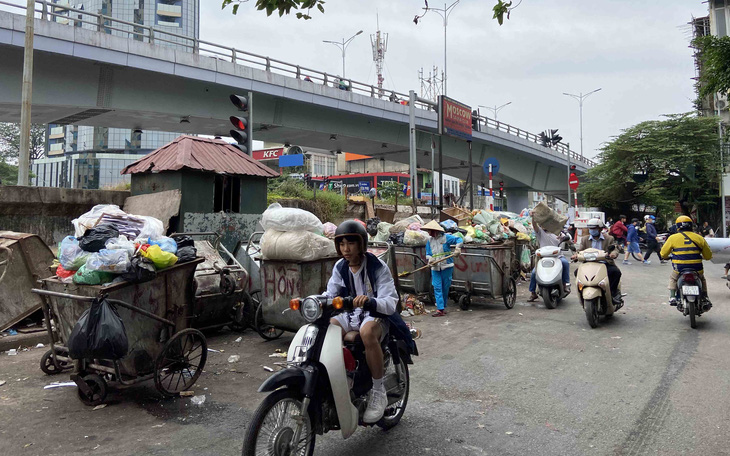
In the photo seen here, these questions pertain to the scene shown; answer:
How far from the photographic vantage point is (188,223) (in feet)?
32.3

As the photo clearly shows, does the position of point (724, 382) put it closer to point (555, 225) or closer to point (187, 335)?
point (187, 335)

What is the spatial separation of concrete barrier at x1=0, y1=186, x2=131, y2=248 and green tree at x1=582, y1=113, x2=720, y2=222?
34.3 meters

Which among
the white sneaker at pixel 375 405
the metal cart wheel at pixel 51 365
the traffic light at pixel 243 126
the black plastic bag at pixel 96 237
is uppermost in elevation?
the traffic light at pixel 243 126

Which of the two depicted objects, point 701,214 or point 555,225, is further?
point 701,214

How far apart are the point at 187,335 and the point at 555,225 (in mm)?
8561

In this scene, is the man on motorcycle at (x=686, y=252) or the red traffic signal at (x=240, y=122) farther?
the red traffic signal at (x=240, y=122)

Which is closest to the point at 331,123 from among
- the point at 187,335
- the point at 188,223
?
the point at 188,223

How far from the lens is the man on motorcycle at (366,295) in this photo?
3.37 metres

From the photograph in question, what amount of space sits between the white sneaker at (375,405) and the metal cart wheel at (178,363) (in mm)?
2171

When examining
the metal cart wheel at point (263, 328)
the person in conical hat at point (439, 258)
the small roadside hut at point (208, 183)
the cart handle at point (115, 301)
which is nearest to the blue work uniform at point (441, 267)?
the person in conical hat at point (439, 258)

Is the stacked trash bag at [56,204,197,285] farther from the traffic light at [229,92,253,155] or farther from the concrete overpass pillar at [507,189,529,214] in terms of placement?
the concrete overpass pillar at [507,189,529,214]

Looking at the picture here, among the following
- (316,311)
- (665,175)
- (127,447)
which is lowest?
(127,447)

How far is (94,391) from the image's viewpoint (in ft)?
14.9

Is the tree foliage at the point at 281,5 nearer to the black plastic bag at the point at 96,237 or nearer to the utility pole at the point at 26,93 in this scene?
the black plastic bag at the point at 96,237
